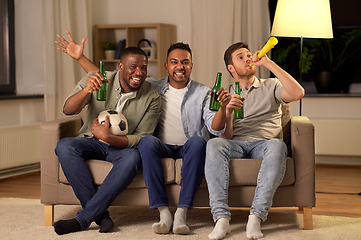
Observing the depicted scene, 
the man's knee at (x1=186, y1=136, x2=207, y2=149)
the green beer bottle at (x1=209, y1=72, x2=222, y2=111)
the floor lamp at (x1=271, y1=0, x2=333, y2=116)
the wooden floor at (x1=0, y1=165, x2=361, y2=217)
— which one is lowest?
the wooden floor at (x1=0, y1=165, x2=361, y2=217)

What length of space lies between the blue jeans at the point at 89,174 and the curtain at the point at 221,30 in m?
2.39

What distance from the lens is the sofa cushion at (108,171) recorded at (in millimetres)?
2320

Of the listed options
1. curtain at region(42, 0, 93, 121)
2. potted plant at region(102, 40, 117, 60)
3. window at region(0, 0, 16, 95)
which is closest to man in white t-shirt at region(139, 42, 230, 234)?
curtain at region(42, 0, 93, 121)

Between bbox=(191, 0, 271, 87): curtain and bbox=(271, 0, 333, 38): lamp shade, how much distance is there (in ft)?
4.19

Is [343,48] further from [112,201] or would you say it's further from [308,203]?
[112,201]

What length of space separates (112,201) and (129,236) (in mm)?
195

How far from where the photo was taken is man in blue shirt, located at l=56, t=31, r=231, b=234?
2248 millimetres

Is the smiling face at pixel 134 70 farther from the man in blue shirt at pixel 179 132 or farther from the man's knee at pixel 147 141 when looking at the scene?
the man's knee at pixel 147 141

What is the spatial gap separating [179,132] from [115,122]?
1.28ft

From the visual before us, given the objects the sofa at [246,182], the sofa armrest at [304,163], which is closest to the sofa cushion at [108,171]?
the sofa at [246,182]

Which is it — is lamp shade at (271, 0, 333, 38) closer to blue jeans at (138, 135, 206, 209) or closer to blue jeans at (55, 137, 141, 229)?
blue jeans at (138, 135, 206, 209)

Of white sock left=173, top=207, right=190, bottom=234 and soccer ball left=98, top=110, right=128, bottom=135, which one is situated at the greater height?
soccer ball left=98, top=110, right=128, bottom=135

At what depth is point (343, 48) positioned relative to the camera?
463 centimetres

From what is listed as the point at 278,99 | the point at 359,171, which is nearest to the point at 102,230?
the point at 278,99
